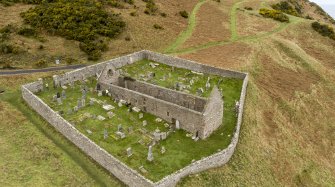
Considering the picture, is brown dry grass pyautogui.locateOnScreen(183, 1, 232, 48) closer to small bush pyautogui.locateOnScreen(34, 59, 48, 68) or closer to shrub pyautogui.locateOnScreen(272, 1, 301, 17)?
shrub pyautogui.locateOnScreen(272, 1, 301, 17)

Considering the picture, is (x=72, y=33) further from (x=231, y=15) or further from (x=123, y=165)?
(x=231, y=15)

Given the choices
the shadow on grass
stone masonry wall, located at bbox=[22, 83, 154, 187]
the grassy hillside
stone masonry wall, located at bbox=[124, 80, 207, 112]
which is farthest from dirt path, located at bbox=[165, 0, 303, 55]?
the shadow on grass

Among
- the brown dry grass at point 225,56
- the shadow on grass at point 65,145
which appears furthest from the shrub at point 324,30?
the shadow on grass at point 65,145

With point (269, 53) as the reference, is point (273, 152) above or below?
below

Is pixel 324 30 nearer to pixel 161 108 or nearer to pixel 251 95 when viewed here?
pixel 251 95

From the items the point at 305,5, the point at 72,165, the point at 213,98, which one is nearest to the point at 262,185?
the point at 213,98

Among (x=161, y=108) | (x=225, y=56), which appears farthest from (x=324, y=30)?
(x=161, y=108)
